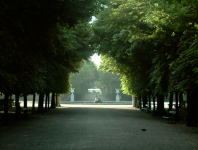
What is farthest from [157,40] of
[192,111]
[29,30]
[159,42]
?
[29,30]

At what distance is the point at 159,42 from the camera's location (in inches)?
543

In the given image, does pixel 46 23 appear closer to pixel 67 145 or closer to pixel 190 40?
pixel 67 145

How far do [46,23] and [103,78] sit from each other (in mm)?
65173

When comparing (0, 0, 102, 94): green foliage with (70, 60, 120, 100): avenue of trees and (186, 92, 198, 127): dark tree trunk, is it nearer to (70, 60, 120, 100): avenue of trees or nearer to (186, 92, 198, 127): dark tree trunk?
(186, 92, 198, 127): dark tree trunk

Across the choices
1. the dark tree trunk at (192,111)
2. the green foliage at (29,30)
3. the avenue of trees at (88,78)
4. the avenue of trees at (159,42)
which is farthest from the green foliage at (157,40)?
the avenue of trees at (88,78)

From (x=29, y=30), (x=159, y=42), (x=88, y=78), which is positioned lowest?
(x=29, y=30)

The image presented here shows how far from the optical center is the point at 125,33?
17094 millimetres

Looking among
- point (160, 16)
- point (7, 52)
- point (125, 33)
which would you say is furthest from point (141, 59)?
point (7, 52)

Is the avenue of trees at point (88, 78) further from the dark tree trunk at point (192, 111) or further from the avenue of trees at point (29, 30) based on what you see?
the avenue of trees at point (29, 30)

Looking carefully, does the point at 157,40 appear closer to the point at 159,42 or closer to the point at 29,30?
the point at 159,42

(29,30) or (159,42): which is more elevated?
(159,42)

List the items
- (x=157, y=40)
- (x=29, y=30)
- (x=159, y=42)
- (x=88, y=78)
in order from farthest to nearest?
(x=88, y=78)
(x=159, y=42)
(x=157, y=40)
(x=29, y=30)

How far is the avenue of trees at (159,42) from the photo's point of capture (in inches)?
402

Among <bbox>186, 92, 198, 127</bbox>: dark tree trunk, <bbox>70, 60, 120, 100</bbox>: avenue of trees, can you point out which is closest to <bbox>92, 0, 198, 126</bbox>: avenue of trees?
<bbox>186, 92, 198, 127</bbox>: dark tree trunk
